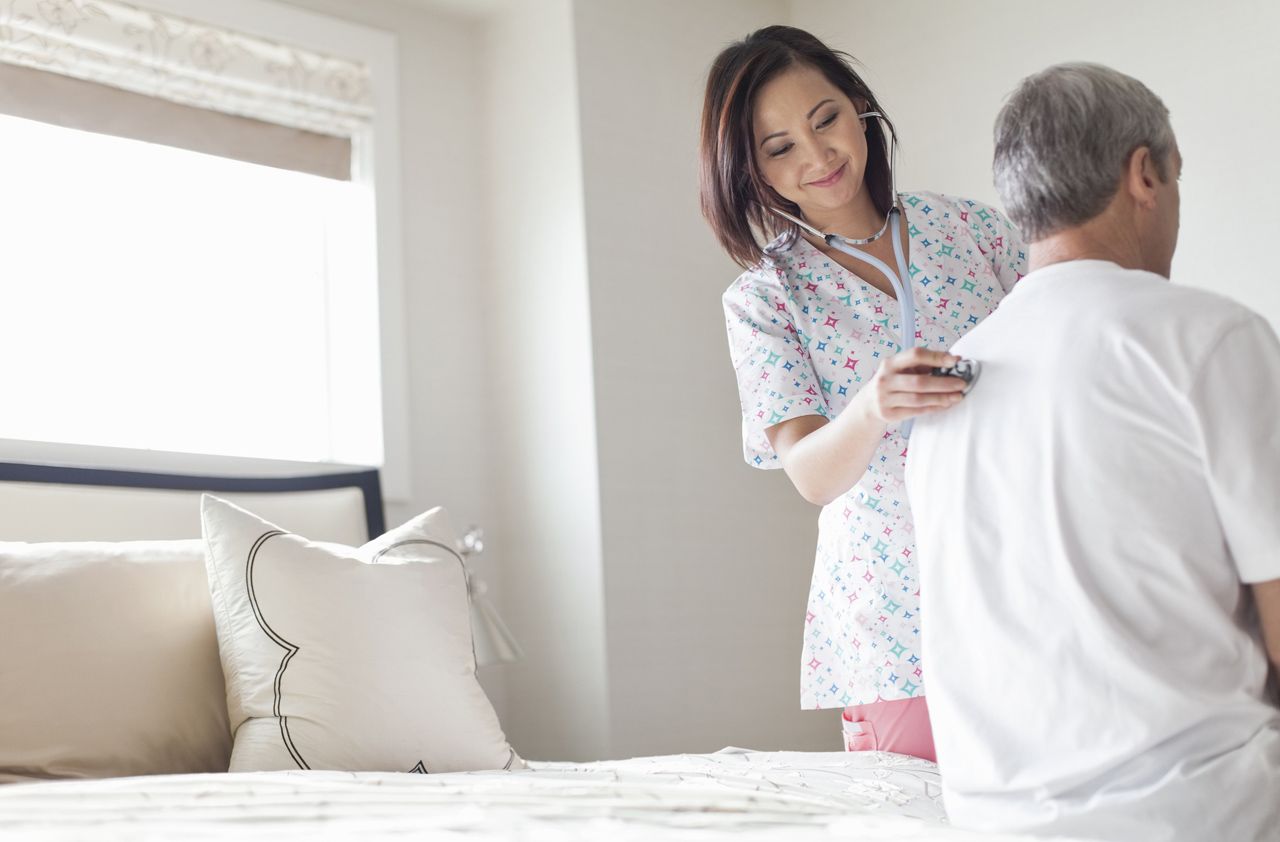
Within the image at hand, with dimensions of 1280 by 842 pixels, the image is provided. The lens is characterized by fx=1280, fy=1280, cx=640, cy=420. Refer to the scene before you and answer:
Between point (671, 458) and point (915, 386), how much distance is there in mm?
2229

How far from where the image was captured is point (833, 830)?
108cm

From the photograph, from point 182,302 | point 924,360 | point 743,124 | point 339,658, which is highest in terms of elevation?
point 182,302

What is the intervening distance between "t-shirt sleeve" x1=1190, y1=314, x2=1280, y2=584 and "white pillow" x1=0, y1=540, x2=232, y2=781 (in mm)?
1697

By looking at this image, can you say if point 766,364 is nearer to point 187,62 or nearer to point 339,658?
point 339,658

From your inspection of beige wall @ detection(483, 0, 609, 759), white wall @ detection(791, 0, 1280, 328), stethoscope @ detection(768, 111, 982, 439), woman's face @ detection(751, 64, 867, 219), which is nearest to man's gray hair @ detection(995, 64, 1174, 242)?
stethoscope @ detection(768, 111, 982, 439)

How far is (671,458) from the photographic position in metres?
3.41

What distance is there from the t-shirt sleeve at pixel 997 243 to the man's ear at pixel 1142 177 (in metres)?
0.72

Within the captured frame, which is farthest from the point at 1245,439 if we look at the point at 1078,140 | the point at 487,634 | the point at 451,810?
the point at 487,634

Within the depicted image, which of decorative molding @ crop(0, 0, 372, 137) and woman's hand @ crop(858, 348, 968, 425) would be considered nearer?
woman's hand @ crop(858, 348, 968, 425)

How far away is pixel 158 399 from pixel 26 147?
65cm

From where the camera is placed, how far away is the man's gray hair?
3.95 feet

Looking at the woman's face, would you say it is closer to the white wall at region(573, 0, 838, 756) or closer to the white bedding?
the white bedding

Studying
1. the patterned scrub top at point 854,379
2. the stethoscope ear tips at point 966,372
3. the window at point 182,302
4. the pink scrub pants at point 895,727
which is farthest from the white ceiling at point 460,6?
the stethoscope ear tips at point 966,372

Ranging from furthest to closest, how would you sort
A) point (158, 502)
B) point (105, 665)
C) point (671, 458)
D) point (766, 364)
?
point (671, 458), point (158, 502), point (105, 665), point (766, 364)
